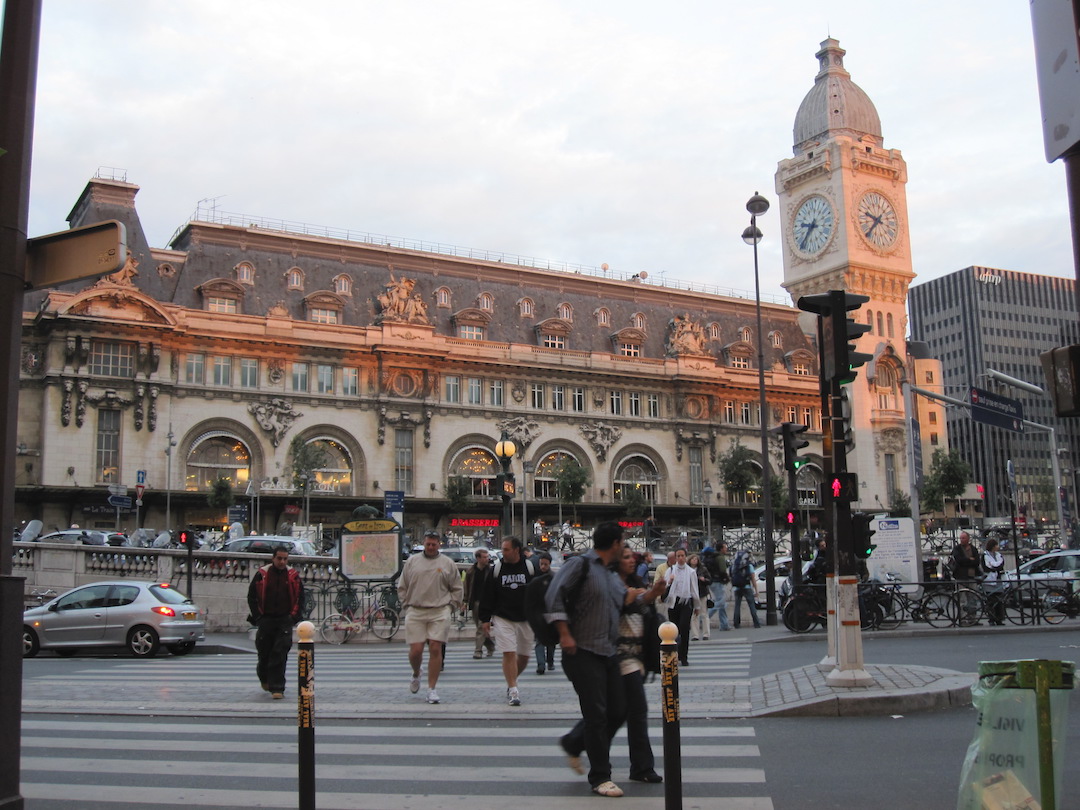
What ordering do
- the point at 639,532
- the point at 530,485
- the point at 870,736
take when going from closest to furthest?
the point at 870,736, the point at 639,532, the point at 530,485

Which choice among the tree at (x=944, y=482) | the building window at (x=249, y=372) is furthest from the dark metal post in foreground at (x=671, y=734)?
the tree at (x=944, y=482)

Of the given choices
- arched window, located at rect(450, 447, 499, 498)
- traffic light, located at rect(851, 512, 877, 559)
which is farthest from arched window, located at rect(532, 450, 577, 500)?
traffic light, located at rect(851, 512, 877, 559)

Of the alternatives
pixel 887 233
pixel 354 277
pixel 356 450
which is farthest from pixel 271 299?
pixel 887 233

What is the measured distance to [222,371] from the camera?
195ft

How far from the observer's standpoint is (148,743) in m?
10.2

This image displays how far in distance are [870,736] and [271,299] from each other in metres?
57.7

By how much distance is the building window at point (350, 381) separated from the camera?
62.2 m

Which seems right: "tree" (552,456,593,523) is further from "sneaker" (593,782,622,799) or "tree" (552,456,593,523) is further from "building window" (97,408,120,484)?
"sneaker" (593,782,622,799)

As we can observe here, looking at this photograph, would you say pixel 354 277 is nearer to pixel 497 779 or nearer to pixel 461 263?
pixel 461 263

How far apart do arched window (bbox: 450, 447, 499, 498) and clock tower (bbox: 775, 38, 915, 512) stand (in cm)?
3119

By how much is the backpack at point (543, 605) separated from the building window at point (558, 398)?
60.9 meters

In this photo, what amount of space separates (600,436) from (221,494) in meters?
25.5

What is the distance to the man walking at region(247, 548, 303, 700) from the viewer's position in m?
13.1

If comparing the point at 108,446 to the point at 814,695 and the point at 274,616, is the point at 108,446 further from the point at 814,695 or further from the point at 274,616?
the point at 814,695
